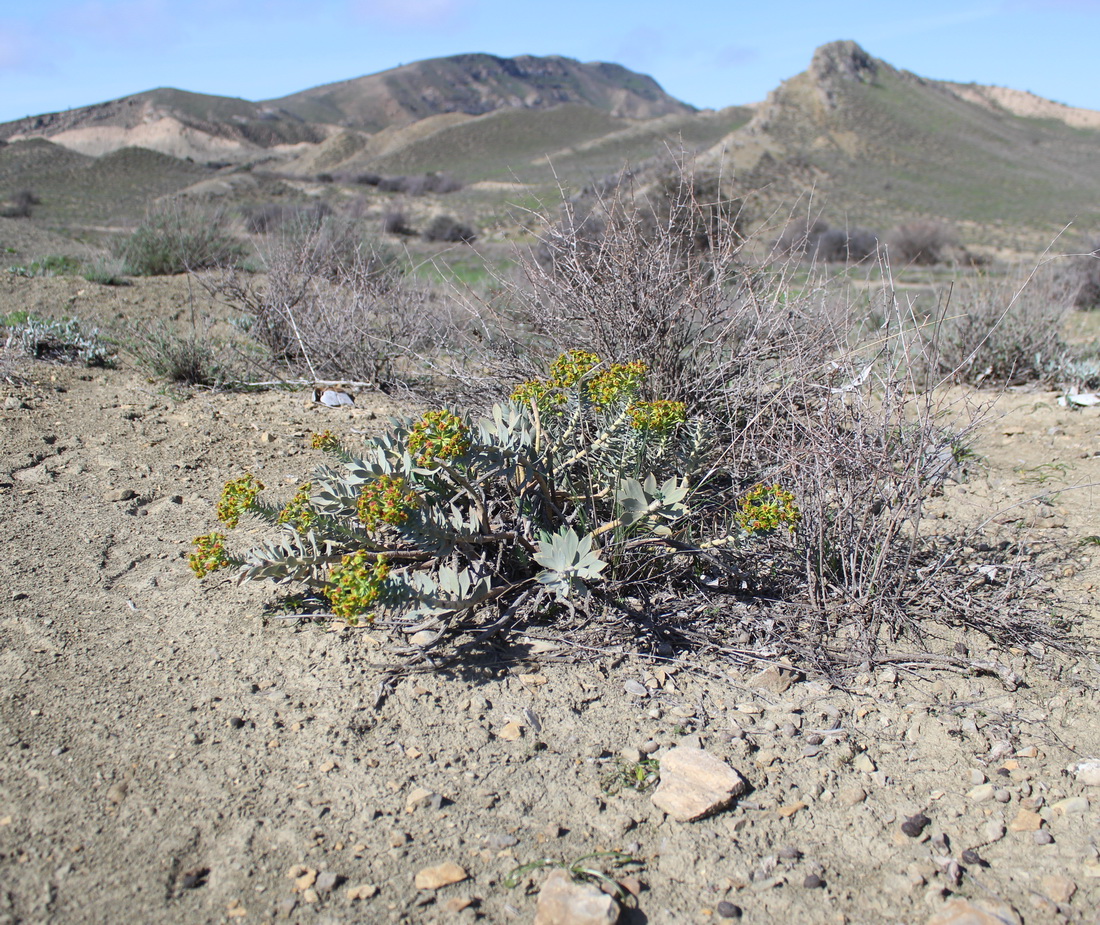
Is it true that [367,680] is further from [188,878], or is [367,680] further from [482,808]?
[188,878]

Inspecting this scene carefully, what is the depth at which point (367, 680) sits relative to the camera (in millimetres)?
2514

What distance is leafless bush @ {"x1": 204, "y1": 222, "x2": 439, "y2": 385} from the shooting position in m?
5.62

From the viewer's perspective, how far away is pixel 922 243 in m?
18.5

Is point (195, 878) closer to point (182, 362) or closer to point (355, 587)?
point (355, 587)

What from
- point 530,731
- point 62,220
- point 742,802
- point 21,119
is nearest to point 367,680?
point 530,731

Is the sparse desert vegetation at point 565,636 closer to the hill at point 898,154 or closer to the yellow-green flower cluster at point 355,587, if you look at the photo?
the yellow-green flower cluster at point 355,587

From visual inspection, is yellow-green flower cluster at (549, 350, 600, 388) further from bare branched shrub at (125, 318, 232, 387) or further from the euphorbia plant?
bare branched shrub at (125, 318, 232, 387)

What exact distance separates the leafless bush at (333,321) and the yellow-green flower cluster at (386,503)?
290 cm

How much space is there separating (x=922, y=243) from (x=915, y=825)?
18.9 meters

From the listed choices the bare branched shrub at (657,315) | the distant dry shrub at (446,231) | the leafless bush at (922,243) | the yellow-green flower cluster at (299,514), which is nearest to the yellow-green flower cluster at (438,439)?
the yellow-green flower cluster at (299,514)

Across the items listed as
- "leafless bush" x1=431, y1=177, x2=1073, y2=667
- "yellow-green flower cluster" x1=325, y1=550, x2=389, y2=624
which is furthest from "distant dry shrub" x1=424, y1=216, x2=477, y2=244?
"yellow-green flower cluster" x1=325, y1=550, x2=389, y2=624

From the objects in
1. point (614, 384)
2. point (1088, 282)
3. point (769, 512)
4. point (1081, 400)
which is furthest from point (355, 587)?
point (1088, 282)

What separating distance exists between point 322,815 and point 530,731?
23.5 inches

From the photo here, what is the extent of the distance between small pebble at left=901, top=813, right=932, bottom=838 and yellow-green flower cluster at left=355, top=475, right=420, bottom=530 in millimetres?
1471
